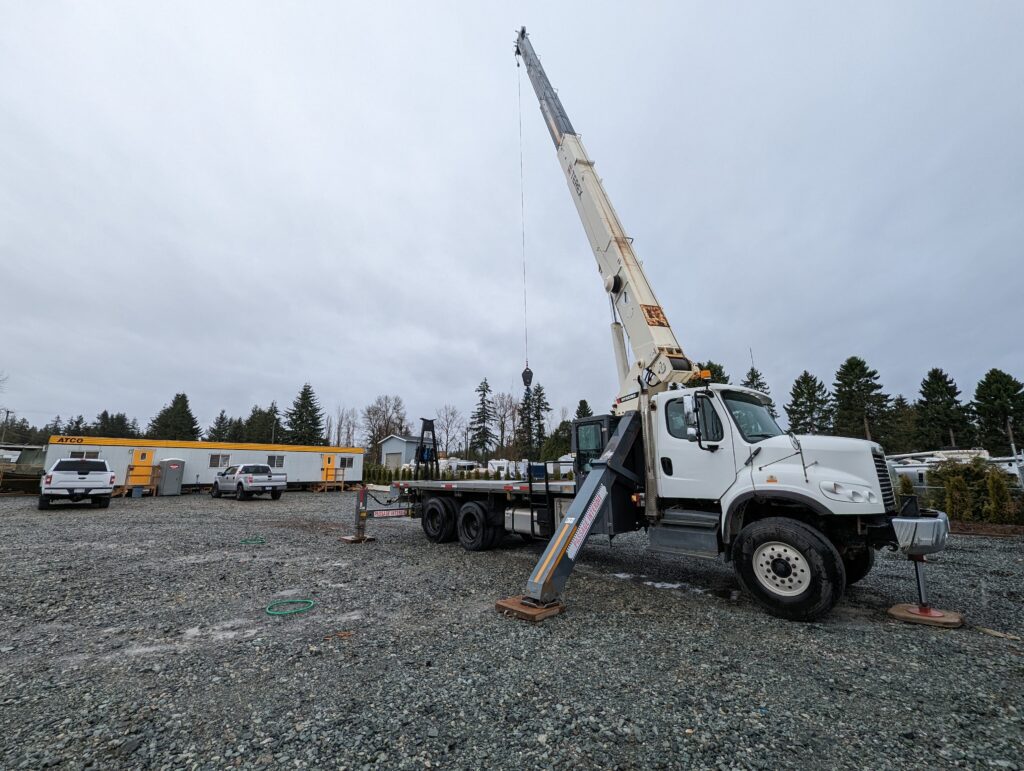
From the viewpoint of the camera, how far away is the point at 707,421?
19.6 ft

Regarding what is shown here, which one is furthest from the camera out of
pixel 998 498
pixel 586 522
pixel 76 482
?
pixel 76 482

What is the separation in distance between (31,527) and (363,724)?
13448mm

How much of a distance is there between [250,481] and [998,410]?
53.0m

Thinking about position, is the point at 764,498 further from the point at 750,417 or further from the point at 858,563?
the point at 858,563

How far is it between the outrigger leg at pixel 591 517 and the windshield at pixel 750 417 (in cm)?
128

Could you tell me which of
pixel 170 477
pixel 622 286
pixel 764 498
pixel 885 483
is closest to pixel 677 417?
pixel 764 498

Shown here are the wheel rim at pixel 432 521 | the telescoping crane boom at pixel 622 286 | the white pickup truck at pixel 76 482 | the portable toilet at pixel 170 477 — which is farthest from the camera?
the portable toilet at pixel 170 477

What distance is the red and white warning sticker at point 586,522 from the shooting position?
5.43 m

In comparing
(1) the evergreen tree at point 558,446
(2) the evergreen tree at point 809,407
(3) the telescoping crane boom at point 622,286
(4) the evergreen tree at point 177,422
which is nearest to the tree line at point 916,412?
(2) the evergreen tree at point 809,407

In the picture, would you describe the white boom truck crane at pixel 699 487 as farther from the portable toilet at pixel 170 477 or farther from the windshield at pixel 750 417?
the portable toilet at pixel 170 477

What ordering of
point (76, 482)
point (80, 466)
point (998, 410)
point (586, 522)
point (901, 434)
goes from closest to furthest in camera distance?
point (586, 522), point (76, 482), point (80, 466), point (998, 410), point (901, 434)

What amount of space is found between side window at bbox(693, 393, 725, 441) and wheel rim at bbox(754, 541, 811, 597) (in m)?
1.40

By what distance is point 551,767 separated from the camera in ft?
8.05

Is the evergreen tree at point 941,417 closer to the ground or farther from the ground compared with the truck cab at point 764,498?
farther from the ground
